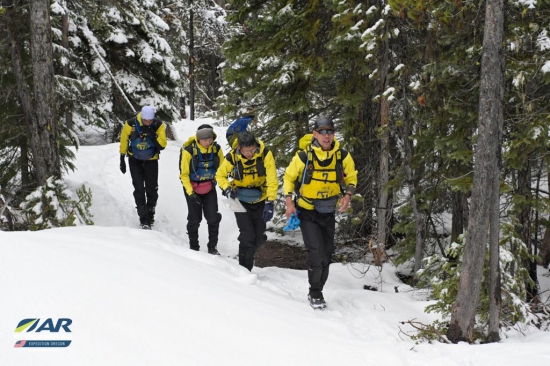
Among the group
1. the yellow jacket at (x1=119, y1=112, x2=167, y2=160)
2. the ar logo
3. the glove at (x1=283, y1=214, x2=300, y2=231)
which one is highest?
the yellow jacket at (x1=119, y1=112, x2=167, y2=160)

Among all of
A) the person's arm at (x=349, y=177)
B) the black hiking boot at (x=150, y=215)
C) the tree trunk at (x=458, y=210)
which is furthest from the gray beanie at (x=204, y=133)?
the tree trunk at (x=458, y=210)

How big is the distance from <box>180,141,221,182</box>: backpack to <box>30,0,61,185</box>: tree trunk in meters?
3.14

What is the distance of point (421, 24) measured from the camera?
7992 mm

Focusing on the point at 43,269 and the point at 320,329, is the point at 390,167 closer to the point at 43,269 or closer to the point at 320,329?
the point at 320,329

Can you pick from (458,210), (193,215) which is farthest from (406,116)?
(193,215)

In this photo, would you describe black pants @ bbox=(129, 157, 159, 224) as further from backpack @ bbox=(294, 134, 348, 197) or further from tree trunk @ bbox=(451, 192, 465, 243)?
tree trunk @ bbox=(451, 192, 465, 243)

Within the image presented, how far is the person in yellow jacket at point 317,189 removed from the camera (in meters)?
6.49

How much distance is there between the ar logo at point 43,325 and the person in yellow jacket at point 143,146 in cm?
559

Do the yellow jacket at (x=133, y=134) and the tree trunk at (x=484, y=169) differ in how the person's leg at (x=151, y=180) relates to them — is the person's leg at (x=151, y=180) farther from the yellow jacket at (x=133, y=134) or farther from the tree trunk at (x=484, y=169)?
the tree trunk at (x=484, y=169)

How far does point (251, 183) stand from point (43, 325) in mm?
4041

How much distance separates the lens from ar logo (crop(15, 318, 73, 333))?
3910 millimetres

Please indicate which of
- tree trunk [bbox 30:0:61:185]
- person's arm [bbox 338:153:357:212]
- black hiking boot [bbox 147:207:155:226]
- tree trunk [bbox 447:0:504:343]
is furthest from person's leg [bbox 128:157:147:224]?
tree trunk [bbox 447:0:504:343]

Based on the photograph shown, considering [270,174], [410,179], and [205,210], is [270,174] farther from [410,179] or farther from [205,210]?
[410,179]

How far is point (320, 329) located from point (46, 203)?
20.6 ft
